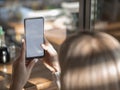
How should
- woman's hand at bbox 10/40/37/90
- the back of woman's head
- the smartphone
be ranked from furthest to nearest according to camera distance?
the smartphone < woman's hand at bbox 10/40/37/90 < the back of woman's head

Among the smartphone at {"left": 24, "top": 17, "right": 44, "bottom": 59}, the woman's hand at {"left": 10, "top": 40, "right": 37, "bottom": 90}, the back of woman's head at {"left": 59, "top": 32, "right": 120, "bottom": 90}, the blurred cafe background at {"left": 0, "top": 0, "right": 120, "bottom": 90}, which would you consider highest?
the back of woman's head at {"left": 59, "top": 32, "right": 120, "bottom": 90}

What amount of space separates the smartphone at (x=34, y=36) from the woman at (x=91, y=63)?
0.58 meters

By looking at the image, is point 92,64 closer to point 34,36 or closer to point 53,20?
point 34,36

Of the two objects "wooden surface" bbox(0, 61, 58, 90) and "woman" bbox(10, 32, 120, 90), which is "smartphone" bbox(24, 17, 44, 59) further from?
"woman" bbox(10, 32, 120, 90)

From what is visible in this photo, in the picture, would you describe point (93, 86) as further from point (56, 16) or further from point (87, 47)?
point (56, 16)

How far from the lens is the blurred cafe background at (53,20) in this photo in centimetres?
→ 151

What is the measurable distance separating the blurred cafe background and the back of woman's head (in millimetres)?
624

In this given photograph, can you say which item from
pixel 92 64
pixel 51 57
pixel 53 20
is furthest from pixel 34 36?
pixel 53 20

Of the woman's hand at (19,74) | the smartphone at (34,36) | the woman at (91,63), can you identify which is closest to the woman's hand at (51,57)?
the smartphone at (34,36)

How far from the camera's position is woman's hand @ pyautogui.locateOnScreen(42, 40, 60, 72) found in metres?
1.27

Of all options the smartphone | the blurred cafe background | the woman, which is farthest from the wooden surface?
the woman

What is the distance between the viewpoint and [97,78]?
0.65m

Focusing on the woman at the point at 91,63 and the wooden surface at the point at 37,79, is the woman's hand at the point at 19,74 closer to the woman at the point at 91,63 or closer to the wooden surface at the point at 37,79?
the wooden surface at the point at 37,79

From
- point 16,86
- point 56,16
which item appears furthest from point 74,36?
point 56,16
